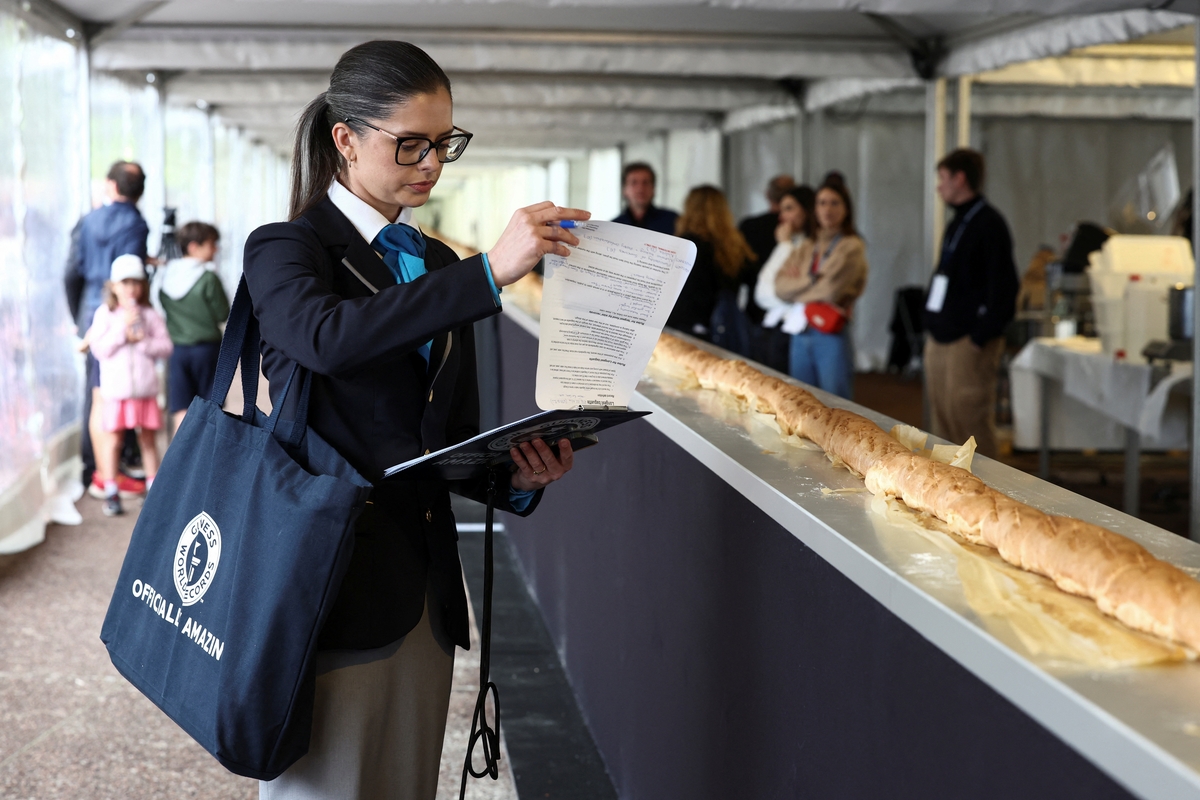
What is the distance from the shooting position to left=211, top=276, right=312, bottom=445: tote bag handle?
143 cm

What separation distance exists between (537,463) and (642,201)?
17.5 feet

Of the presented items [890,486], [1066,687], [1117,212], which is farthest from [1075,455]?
[1066,687]

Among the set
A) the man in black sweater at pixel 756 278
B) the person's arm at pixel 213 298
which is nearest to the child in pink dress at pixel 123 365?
→ the person's arm at pixel 213 298

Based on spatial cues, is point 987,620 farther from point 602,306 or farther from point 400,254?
point 400,254

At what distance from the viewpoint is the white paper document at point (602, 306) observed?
1412 mm

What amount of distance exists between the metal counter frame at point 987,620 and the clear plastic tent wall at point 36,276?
431 cm

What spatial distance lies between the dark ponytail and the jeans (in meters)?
4.89

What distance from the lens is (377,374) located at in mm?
1476

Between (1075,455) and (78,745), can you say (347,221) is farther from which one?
(1075,455)

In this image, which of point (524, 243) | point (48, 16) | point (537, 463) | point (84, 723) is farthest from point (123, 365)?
point (524, 243)

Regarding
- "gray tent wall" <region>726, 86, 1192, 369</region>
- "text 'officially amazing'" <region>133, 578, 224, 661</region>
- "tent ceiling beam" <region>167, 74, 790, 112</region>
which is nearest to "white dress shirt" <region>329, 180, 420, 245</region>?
"text 'officially amazing'" <region>133, 578, 224, 661</region>

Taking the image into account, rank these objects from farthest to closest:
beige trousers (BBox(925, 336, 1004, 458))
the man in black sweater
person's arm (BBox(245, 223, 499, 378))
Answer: the man in black sweater → beige trousers (BBox(925, 336, 1004, 458)) → person's arm (BBox(245, 223, 499, 378))

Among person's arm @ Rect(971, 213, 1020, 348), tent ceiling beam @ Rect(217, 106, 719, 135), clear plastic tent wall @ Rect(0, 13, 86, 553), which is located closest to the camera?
clear plastic tent wall @ Rect(0, 13, 86, 553)

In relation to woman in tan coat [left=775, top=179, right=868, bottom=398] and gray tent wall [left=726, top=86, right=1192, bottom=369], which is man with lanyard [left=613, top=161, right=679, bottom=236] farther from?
gray tent wall [left=726, top=86, right=1192, bottom=369]
